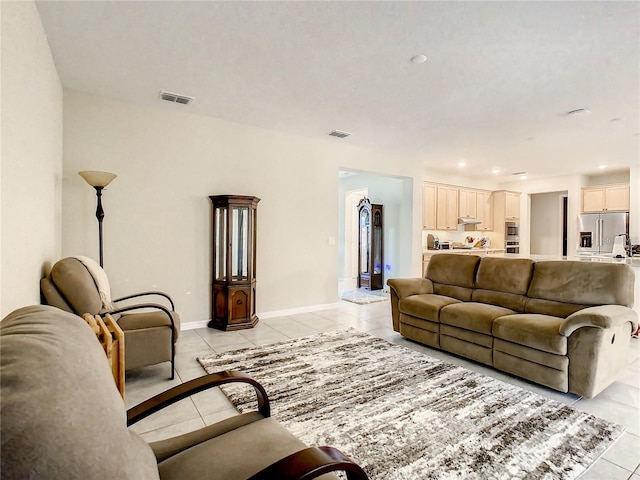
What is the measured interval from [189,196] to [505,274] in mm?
3899

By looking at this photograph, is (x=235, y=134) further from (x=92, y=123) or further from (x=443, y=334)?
(x=443, y=334)

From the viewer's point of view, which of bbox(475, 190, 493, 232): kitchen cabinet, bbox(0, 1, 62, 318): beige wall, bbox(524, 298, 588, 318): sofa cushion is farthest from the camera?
bbox(475, 190, 493, 232): kitchen cabinet

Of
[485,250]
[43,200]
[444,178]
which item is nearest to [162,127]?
[43,200]

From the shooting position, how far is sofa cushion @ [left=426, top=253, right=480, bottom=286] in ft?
13.4

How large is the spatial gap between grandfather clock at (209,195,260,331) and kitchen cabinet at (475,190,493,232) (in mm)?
6372

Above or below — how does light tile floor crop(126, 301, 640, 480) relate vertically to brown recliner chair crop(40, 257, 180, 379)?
below

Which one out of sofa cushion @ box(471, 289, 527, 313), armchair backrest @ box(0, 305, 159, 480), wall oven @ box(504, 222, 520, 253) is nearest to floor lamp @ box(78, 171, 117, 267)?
armchair backrest @ box(0, 305, 159, 480)

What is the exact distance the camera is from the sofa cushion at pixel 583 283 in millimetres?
2916

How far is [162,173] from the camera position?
13.8ft

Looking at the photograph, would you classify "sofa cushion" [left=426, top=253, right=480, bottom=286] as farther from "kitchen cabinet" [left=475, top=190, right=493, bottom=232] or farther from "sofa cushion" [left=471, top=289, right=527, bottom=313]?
"kitchen cabinet" [left=475, top=190, right=493, bottom=232]

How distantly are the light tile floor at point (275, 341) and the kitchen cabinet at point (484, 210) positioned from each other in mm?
4981

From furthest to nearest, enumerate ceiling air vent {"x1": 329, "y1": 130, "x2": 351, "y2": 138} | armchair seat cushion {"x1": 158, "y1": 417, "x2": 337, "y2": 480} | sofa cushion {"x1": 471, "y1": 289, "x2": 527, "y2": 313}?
ceiling air vent {"x1": 329, "y1": 130, "x2": 351, "y2": 138}
sofa cushion {"x1": 471, "y1": 289, "x2": 527, "y2": 313}
armchair seat cushion {"x1": 158, "y1": 417, "x2": 337, "y2": 480}

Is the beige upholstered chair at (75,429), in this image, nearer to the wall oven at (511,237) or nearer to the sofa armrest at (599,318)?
the sofa armrest at (599,318)

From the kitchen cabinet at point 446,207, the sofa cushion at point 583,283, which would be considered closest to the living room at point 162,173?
the kitchen cabinet at point 446,207
